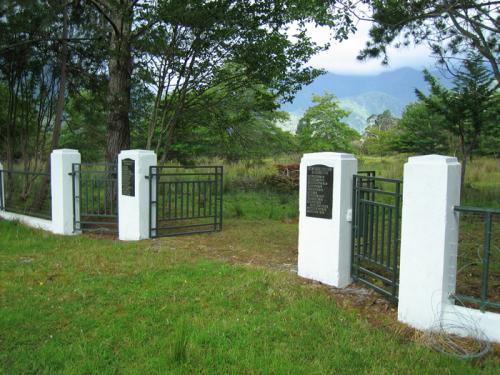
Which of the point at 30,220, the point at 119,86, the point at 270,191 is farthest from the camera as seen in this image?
the point at 270,191

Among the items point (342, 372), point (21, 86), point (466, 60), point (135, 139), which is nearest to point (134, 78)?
point (21, 86)

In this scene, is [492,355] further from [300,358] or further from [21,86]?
[21,86]

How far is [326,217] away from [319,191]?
0.33m

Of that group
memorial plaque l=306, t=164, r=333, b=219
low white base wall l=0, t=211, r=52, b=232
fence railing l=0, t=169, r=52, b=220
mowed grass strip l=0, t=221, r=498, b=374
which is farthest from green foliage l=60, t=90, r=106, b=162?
memorial plaque l=306, t=164, r=333, b=219

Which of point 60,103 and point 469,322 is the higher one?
point 60,103

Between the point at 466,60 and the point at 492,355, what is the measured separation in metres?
7.23

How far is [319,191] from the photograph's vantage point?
5711 millimetres

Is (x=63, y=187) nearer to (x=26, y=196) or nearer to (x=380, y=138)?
(x=26, y=196)

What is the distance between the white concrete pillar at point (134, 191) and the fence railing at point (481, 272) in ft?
17.9

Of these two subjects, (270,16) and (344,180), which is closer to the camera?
(344,180)

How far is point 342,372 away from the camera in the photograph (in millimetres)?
3645

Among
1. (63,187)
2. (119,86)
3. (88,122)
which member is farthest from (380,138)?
(63,187)

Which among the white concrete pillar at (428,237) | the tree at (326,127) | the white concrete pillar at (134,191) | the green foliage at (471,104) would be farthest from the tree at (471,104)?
the tree at (326,127)

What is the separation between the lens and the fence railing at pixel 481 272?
4.05 metres
